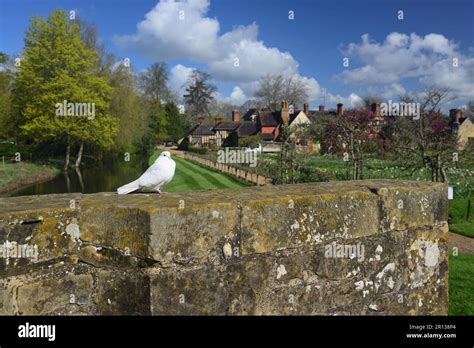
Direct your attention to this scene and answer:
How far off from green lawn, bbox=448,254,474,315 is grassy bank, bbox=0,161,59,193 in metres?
25.2

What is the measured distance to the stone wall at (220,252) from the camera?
189 centimetres

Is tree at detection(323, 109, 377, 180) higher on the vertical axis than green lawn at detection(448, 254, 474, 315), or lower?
higher

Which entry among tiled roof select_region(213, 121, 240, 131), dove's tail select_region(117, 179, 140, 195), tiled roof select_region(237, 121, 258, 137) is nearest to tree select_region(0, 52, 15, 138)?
tiled roof select_region(237, 121, 258, 137)

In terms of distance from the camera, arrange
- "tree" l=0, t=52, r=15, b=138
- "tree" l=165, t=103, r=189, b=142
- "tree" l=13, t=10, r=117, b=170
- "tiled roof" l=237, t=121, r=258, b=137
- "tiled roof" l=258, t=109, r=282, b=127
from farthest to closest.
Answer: "tree" l=165, t=103, r=189, b=142, "tiled roof" l=237, t=121, r=258, b=137, "tiled roof" l=258, t=109, r=282, b=127, "tree" l=0, t=52, r=15, b=138, "tree" l=13, t=10, r=117, b=170

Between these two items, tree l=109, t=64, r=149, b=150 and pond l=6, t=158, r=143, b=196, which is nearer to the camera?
pond l=6, t=158, r=143, b=196

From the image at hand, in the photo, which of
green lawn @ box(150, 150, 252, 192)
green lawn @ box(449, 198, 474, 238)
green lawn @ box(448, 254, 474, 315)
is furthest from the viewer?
green lawn @ box(150, 150, 252, 192)

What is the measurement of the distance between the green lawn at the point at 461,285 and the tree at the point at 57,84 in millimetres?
29424

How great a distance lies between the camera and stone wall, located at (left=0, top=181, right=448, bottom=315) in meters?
1.89

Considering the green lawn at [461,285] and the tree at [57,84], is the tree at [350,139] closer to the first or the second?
the green lawn at [461,285]

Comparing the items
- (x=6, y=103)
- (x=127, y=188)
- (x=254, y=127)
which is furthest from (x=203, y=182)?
(x=254, y=127)

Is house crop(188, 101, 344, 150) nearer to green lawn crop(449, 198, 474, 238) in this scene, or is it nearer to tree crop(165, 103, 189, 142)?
tree crop(165, 103, 189, 142)

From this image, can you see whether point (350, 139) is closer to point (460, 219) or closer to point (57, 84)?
point (460, 219)

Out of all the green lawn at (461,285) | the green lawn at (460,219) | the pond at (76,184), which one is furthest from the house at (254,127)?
the green lawn at (461,285)

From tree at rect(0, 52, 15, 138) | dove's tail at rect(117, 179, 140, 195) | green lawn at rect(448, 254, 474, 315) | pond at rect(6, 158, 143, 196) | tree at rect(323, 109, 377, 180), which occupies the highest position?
tree at rect(0, 52, 15, 138)
